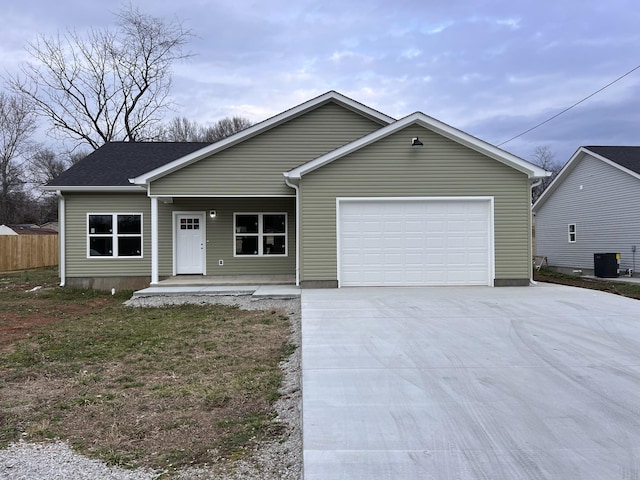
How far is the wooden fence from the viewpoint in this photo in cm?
2373

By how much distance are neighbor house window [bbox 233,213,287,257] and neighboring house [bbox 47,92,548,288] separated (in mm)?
31

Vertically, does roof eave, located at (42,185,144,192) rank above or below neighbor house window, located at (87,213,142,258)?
above

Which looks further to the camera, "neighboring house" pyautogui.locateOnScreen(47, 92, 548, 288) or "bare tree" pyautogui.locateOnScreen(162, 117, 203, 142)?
"bare tree" pyautogui.locateOnScreen(162, 117, 203, 142)

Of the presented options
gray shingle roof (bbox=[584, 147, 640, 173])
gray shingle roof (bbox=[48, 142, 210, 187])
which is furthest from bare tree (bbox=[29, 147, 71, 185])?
gray shingle roof (bbox=[584, 147, 640, 173])

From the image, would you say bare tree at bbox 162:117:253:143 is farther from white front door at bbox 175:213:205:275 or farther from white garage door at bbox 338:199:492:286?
white garage door at bbox 338:199:492:286

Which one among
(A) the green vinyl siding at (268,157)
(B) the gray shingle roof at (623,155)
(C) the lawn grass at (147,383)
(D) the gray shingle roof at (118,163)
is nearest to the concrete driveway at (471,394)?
(C) the lawn grass at (147,383)

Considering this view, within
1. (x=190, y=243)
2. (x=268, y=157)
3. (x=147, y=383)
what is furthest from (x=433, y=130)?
(x=147, y=383)

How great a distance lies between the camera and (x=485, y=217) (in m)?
11.5

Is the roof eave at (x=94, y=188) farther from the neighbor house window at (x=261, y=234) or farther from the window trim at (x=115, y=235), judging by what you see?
the neighbor house window at (x=261, y=234)

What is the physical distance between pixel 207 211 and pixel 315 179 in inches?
183

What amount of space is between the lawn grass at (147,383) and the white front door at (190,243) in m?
5.08

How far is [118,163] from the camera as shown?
607 inches

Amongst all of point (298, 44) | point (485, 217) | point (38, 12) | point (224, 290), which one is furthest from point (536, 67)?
point (38, 12)

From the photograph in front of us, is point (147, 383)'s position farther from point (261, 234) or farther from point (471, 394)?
point (261, 234)
